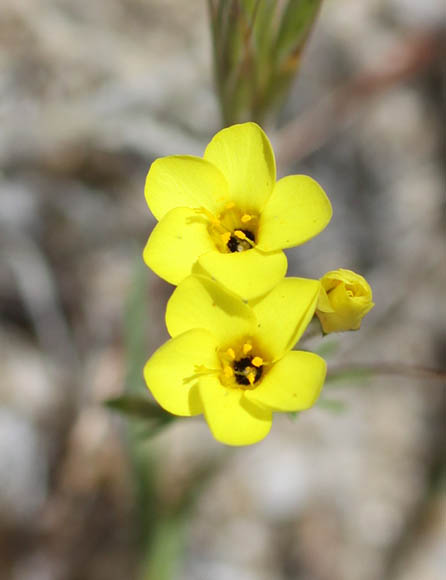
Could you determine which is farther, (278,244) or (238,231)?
(238,231)

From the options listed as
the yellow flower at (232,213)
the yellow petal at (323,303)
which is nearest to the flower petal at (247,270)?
the yellow flower at (232,213)

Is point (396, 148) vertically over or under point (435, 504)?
over

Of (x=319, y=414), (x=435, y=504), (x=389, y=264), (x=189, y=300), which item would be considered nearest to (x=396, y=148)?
(x=389, y=264)

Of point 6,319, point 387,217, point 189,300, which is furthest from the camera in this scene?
point 387,217

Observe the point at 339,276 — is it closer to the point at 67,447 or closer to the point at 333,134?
the point at 67,447

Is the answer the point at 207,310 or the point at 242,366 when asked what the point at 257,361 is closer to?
the point at 242,366

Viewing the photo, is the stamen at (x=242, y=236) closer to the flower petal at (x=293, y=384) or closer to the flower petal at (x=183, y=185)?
the flower petal at (x=183, y=185)

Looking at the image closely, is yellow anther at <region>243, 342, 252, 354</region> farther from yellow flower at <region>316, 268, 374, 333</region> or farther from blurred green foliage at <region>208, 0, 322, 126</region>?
blurred green foliage at <region>208, 0, 322, 126</region>
